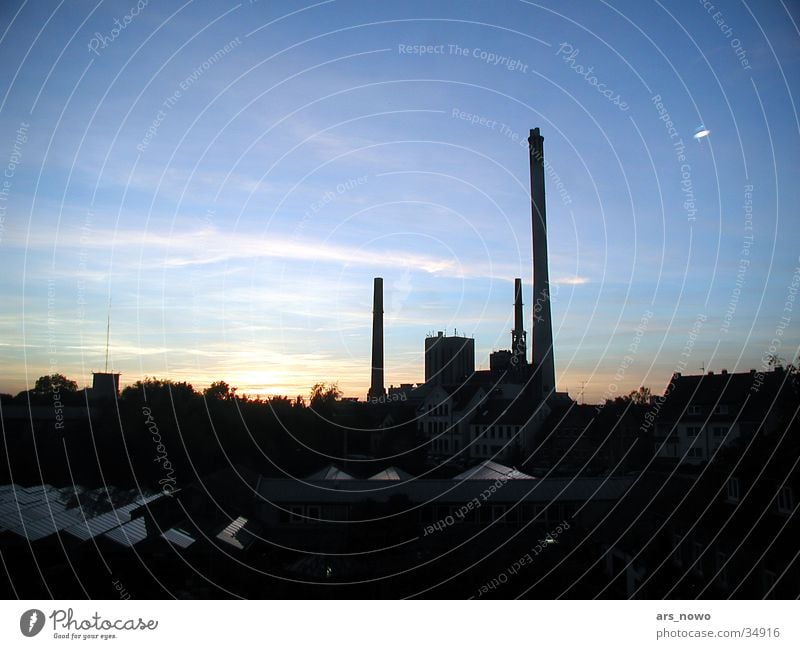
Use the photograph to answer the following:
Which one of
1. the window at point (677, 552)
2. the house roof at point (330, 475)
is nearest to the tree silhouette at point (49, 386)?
the house roof at point (330, 475)

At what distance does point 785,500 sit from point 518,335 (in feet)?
56.6

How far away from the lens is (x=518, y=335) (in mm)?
22688

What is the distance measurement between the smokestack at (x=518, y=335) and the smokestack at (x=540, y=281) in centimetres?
410

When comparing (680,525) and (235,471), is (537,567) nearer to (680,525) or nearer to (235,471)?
(680,525)

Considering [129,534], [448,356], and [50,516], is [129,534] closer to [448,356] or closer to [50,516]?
[50,516]

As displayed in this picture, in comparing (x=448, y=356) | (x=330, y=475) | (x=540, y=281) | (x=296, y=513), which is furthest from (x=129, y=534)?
(x=448, y=356)

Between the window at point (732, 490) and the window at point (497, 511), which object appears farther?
the window at point (497, 511)

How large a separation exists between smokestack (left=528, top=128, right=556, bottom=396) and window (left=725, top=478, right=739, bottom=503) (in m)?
10.7

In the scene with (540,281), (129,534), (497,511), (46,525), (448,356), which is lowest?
(497,511)

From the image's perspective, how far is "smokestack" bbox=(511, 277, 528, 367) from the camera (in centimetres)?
2223

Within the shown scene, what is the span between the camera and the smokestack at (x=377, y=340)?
21.2 m

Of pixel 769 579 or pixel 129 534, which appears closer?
pixel 769 579

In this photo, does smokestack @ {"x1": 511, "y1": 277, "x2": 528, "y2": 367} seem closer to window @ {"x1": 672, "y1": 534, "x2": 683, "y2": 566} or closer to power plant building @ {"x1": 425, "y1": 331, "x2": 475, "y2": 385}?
power plant building @ {"x1": 425, "y1": 331, "x2": 475, "y2": 385}

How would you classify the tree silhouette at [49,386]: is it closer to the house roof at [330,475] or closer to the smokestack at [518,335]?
the house roof at [330,475]
